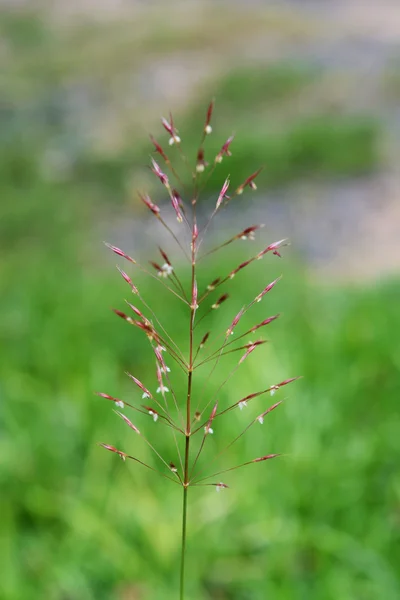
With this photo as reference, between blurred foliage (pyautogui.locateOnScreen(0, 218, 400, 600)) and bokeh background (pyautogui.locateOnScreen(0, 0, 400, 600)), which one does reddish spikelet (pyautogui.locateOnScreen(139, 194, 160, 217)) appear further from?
blurred foliage (pyautogui.locateOnScreen(0, 218, 400, 600))

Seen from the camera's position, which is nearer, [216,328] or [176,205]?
[176,205]

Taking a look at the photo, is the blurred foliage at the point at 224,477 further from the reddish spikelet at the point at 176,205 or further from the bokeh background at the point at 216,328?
the reddish spikelet at the point at 176,205

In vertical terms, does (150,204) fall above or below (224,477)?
above

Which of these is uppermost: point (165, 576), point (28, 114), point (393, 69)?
point (393, 69)

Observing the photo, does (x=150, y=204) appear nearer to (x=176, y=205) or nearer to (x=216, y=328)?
(x=176, y=205)

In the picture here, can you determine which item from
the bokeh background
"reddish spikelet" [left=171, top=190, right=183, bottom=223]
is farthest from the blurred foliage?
"reddish spikelet" [left=171, top=190, right=183, bottom=223]

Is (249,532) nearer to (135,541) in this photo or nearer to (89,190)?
(135,541)

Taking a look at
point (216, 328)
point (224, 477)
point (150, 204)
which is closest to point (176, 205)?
point (150, 204)

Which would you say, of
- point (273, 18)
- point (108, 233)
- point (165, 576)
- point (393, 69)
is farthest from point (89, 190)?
point (165, 576)

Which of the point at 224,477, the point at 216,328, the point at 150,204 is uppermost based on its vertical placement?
the point at 216,328
